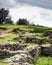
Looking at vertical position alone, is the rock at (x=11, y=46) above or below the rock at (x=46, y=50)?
above

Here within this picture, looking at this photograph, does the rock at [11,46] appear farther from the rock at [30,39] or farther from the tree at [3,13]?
the tree at [3,13]

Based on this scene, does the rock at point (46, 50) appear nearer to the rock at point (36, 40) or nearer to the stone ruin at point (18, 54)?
the rock at point (36, 40)

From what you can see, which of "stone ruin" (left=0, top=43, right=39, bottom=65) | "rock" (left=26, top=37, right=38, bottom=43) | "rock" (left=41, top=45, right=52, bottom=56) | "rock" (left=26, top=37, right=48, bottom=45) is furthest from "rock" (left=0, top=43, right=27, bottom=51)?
"rock" (left=26, top=37, right=38, bottom=43)

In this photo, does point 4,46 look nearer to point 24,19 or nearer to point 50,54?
point 50,54

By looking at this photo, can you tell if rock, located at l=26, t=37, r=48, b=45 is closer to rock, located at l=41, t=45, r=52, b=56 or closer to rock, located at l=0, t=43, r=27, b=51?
rock, located at l=41, t=45, r=52, b=56

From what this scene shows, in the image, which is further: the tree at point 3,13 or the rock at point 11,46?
the tree at point 3,13

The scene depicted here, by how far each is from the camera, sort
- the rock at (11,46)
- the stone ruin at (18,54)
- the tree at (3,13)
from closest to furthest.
A: 1. the stone ruin at (18,54)
2. the rock at (11,46)
3. the tree at (3,13)

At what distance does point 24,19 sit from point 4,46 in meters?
81.8

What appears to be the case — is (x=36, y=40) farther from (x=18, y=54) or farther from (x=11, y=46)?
(x=18, y=54)

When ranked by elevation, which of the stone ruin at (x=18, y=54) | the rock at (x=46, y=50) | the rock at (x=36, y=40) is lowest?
the rock at (x=46, y=50)

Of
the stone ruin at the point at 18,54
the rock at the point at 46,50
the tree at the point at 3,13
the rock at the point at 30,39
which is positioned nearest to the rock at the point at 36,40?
the rock at the point at 30,39

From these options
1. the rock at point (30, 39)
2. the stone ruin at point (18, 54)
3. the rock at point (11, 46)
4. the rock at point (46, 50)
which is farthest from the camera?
the rock at point (30, 39)

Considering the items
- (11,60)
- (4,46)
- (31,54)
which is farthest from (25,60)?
(4,46)

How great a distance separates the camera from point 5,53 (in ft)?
88.8
